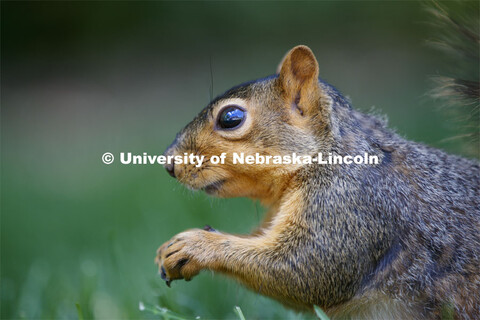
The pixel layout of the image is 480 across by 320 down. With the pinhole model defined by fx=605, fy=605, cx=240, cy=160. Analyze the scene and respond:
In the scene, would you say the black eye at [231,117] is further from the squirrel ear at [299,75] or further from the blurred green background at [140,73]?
the blurred green background at [140,73]

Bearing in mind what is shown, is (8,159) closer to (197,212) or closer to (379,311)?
(197,212)

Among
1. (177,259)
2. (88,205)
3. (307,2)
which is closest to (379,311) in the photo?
(177,259)

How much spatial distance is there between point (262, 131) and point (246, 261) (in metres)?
0.35

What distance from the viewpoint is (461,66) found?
2.06 meters

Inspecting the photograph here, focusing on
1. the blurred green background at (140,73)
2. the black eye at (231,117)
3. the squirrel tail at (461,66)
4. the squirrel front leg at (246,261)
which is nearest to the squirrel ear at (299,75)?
the black eye at (231,117)

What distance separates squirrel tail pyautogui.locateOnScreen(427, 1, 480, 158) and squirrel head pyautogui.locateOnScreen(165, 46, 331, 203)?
0.53 metres

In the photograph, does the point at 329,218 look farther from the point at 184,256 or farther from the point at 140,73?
the point at 140,73

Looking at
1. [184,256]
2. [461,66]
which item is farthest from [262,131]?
[461,66]

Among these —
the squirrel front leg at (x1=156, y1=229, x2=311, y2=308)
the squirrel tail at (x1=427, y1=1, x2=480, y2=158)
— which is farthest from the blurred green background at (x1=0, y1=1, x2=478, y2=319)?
the squirrel front leg at (x1=156, y1=229, x2=311, y2=308)

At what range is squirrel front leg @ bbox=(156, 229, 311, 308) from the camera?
152 centimetres

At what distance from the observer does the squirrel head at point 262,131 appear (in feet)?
5.24

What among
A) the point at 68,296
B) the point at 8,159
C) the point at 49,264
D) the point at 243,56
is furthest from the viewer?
the point at 243,56

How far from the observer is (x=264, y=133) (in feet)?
5.29

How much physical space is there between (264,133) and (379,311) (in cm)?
55
